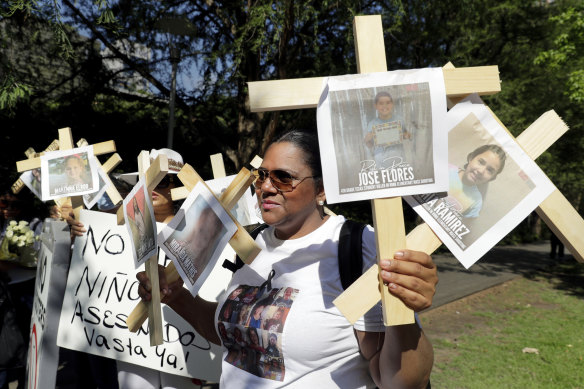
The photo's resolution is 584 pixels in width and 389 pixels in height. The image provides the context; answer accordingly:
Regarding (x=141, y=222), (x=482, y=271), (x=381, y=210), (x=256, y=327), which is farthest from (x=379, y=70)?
(x=482, y=271)

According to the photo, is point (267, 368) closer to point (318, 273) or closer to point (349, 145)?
point (318, 273)

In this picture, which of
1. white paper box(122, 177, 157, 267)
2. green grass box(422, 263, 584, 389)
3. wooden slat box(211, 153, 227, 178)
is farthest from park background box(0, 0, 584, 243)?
green grass box(422, 263, 584, 389)

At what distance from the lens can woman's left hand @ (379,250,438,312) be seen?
1.20 metres

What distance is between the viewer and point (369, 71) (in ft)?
4.11

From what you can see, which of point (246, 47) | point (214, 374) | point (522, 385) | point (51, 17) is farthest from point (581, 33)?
point (214, 374)

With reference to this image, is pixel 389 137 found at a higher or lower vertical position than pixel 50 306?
higher

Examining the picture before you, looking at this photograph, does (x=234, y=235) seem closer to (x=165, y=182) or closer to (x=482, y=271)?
(x=165, y=182)

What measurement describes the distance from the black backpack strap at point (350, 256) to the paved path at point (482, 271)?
6451 mm

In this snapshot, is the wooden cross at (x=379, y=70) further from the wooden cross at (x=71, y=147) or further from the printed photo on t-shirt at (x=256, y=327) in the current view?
the wooden cross at (x=71, y=147)

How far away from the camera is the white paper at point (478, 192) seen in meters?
1.26

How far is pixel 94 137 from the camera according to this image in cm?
982

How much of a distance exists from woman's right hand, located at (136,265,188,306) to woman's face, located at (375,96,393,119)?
124cm

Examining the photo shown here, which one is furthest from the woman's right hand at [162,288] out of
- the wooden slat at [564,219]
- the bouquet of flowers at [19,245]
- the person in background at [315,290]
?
the bouquet of flowers at [19,245]

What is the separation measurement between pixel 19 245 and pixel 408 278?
3.38m
